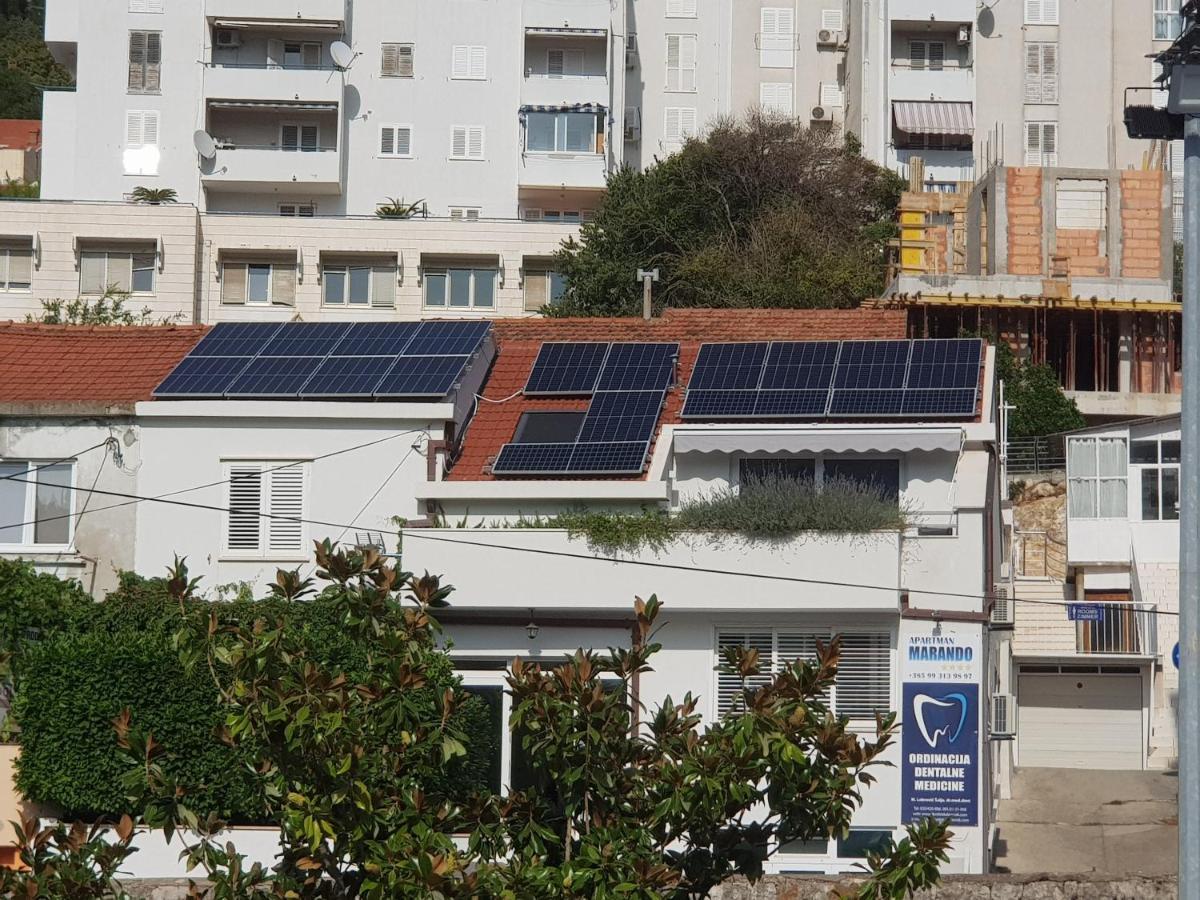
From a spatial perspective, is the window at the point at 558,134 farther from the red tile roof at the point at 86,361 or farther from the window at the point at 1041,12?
the red tile roof at the point at 86,361

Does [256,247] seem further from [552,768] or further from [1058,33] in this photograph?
[552,768]

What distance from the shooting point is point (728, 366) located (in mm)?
29188

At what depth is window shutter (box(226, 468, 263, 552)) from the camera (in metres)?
27.2

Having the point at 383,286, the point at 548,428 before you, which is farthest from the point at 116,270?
the point at 548,428

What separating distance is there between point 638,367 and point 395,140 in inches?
1349

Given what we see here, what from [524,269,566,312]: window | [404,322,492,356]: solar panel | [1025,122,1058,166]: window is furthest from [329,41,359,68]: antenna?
[404,322,492,356]: solar panel

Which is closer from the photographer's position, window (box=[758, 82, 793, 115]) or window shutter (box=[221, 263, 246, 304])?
window shutter (box=[221, 263, 246, 304])

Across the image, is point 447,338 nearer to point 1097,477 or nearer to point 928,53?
point 1097,477

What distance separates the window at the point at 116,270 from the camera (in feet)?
178

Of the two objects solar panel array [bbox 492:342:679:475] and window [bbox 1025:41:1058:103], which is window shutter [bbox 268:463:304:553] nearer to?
solar panel array [bbox 492:342:679:475]

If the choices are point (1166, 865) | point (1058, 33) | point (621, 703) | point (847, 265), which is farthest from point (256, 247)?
point (621, 703)

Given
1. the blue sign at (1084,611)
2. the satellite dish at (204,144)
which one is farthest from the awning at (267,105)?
the blue sign at (1084,611)

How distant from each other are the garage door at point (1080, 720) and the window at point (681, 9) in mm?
38452

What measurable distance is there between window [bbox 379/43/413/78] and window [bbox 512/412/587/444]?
35837mm
